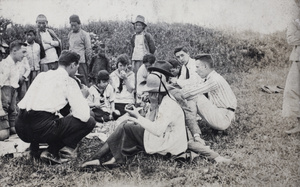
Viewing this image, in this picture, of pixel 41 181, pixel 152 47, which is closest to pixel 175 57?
pixel 152 47

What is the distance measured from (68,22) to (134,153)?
89.1 inches

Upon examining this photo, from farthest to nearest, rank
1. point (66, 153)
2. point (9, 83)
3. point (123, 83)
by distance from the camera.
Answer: point (123, 83) < point (9, 83) < point (66, 153)

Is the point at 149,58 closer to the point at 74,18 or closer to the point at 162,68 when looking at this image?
the point at 74,18

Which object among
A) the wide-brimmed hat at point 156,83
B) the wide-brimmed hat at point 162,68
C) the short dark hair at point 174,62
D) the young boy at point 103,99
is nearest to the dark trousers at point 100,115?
the young boy at point 103,99

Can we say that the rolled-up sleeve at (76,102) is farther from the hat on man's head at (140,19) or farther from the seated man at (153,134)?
the hat on man's head at (140,19)

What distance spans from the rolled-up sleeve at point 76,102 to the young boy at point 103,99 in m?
1.40

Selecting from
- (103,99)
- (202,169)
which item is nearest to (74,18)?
(103,99)

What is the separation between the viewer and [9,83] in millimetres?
4512

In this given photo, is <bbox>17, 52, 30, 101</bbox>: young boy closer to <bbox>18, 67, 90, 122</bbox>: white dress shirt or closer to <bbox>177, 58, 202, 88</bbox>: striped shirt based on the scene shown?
<bbox>18, 67, 90, 122</bbox>: white dress shirt

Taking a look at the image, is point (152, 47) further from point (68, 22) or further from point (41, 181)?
point (41, 181)

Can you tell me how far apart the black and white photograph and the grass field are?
0.04ft

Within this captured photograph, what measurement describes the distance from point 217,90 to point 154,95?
118 centimetres

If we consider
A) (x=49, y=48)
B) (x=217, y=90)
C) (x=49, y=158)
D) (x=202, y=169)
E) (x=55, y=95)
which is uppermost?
(x=49, y=48)

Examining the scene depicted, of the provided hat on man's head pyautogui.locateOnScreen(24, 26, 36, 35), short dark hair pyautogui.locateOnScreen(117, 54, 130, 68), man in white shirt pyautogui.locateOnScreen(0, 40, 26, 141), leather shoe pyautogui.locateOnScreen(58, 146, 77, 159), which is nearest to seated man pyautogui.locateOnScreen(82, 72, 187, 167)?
leather shoe pyautogui.locateOnScreen(58, 146, 77, 159)
